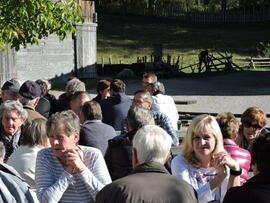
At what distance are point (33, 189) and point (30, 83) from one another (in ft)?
7.81

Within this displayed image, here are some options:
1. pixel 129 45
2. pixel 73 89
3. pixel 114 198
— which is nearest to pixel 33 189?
pixel 114 198

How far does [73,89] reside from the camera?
8844 mm

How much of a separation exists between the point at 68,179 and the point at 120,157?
114cm

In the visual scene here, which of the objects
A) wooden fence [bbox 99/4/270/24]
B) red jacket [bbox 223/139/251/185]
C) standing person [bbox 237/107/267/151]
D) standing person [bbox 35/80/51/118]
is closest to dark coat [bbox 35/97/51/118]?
standing person [bbox 35/80/51/118]

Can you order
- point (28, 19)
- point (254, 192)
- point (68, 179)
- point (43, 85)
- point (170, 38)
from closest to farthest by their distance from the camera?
point (254, 192) < point (68, 179) < point (43, 85) < point (28, 19) < point (170, 38)

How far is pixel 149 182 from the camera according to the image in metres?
3.57

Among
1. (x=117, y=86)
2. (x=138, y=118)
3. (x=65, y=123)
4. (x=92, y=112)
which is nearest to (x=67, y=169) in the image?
(x=65, y=123)

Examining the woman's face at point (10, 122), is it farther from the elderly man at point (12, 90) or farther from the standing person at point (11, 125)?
the elderly man at point (12, 90)

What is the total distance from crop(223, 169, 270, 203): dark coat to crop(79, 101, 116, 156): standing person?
2420mm

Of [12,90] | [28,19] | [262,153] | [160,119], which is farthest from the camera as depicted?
[28,19]

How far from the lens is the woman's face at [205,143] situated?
4.69 m

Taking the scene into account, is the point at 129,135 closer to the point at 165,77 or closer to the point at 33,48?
the point at 33,48

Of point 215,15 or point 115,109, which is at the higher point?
point 215,15

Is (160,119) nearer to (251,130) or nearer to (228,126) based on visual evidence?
(251,130)
